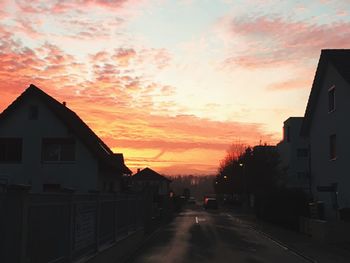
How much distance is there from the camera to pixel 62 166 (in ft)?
122

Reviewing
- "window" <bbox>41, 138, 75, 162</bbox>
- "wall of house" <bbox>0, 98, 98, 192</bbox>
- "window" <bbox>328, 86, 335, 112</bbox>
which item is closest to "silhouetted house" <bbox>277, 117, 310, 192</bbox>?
"window" <bbox>328, 86, 335, 112</bbox>

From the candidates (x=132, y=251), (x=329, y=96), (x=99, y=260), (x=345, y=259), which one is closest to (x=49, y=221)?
(x=99, y=260)

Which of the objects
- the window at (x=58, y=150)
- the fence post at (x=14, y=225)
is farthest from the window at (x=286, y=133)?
the fence post at (x=14, y=225)

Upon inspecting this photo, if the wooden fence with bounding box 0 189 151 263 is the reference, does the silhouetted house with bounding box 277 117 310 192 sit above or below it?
above

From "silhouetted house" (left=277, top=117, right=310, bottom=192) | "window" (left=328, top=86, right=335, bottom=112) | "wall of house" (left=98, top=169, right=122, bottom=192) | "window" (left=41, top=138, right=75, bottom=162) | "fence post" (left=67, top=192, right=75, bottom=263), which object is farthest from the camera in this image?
"silhouetted house" (left=277, top=117, right=310, bottom=192)

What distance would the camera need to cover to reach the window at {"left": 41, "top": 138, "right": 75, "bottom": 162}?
3734cm

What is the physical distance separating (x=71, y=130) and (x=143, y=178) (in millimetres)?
61930

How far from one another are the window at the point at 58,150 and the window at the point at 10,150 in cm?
164

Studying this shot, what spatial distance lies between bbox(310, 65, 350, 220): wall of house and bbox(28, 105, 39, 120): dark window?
17.8 metres

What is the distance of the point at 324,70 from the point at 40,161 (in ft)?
61.3

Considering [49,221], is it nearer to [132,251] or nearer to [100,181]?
[132,251]

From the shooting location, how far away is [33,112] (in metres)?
37.5

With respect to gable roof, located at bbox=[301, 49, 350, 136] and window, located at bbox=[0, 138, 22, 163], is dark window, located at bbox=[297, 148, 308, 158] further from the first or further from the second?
window, located at bbox=[0, 138, 22, 163]

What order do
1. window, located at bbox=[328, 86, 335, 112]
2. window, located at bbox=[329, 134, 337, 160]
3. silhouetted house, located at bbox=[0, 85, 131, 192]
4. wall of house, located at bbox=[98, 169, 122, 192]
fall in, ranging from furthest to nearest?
wall of house, located at bbox=[98, 169, 122, 192], silhouetted house, located at bbox=[0, 85, 131, 192], window, located at bbox=[328, 86, 335, 112], window, located at bbox=[329, 134, 337, 160]
